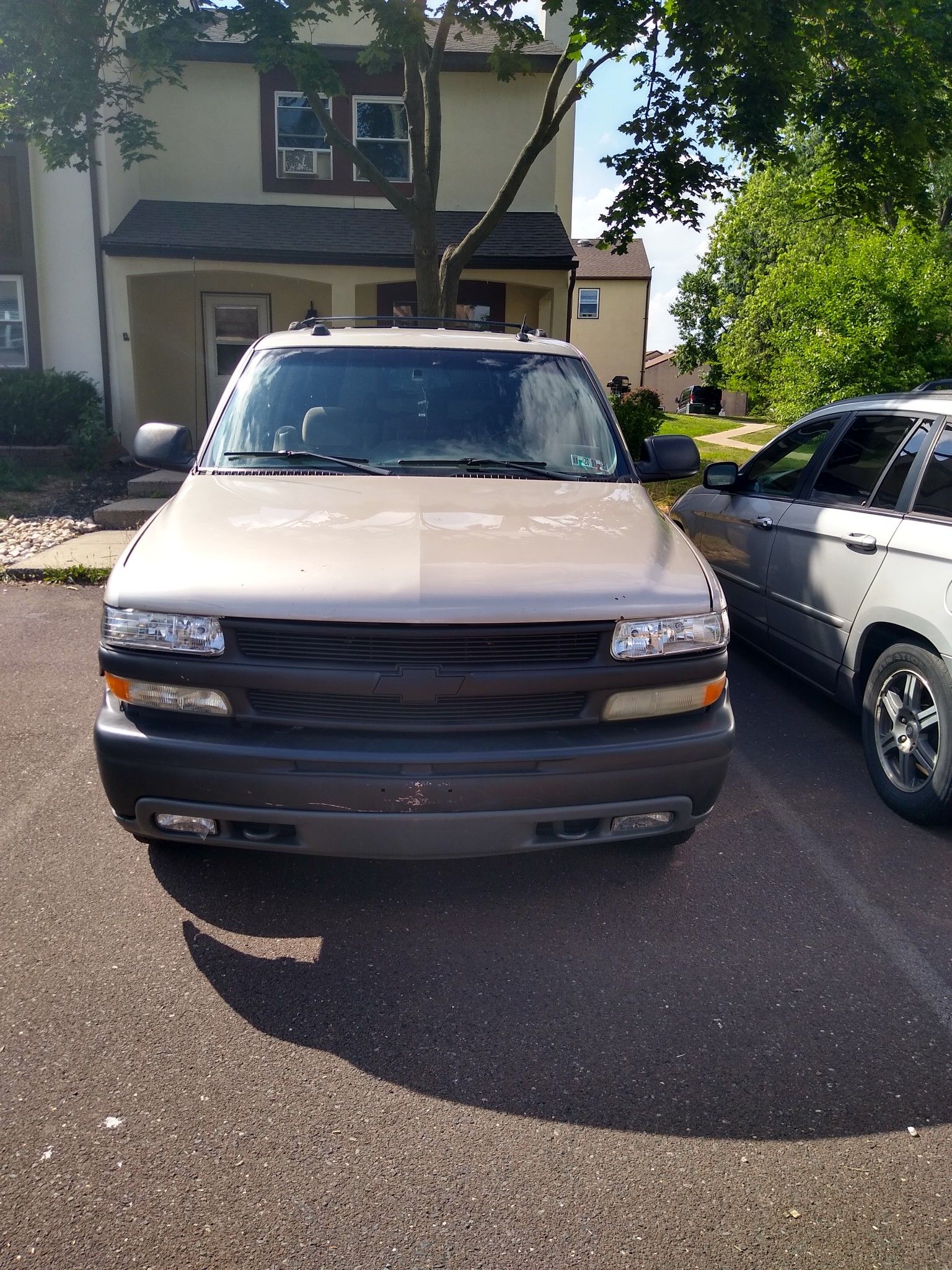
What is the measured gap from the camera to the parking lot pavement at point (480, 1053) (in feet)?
7.79

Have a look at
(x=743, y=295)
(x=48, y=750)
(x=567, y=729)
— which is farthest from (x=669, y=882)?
(x=743, y=295)

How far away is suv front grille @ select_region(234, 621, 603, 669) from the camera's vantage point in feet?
10.3

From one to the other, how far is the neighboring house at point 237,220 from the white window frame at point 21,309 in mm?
27

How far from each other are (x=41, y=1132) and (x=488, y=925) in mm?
1543

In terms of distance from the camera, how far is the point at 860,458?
5340 mm

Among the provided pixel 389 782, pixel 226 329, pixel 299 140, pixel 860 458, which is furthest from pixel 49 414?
pixel 389 782

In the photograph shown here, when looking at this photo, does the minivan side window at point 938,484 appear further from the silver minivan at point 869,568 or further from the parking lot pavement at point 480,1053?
the parking lot pavement at point 480,1053

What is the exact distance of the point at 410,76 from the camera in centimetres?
1248

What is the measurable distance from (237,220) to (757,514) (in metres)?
12.9

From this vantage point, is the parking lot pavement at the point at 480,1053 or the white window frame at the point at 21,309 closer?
the parking lot pavement at the point at 480,1053

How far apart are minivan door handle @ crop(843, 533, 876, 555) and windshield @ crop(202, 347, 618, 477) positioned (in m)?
1.29

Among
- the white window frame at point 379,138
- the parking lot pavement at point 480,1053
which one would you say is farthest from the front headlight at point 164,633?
the white window frame at point 379,138

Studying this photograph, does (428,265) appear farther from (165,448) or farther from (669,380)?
(669,380)

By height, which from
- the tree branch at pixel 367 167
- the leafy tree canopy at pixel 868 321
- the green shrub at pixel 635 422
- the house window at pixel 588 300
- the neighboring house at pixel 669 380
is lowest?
the neighboring house at pixel 669 380
